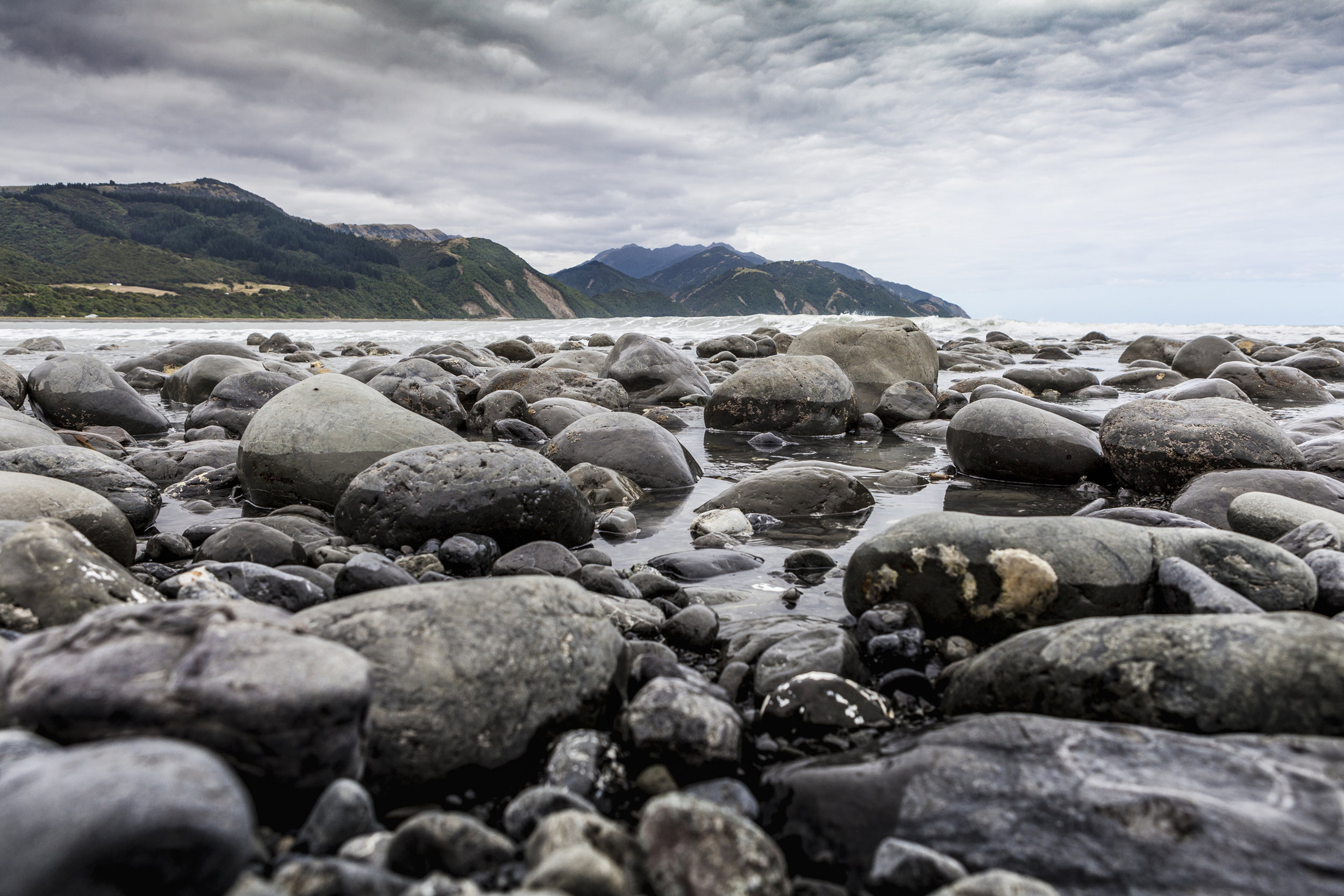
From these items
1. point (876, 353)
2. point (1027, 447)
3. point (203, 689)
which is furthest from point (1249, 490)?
point (876, 353)

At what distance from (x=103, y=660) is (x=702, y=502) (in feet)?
14.4

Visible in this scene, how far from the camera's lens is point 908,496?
6000 millimetres

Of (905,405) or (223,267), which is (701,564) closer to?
(905,405)

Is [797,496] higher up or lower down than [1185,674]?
lower down

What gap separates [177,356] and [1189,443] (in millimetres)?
18154

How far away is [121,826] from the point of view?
1150mm

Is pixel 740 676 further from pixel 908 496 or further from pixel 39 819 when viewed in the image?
pixel 908 496

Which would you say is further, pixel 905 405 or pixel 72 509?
pixel 905 405

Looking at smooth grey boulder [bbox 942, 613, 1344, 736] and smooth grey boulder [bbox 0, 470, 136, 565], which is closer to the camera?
smooth grey boulder [bbox 942, 613, 1344, 736]

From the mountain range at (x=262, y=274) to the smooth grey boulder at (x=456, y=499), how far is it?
6634 centimetres

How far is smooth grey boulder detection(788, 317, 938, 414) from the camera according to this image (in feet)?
36.8

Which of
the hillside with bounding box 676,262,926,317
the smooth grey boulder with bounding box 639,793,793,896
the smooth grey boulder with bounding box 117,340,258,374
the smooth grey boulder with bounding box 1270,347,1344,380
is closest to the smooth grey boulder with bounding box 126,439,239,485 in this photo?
the smooth grey boulder with bounding box 639,793,793,896

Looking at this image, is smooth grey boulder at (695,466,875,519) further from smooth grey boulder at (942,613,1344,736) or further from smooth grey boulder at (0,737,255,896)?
smooth grey boulder at (0,737,255,896)

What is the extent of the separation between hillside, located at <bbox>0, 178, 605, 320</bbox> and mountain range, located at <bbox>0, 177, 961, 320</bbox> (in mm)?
275
